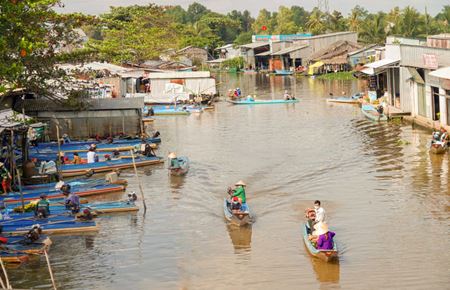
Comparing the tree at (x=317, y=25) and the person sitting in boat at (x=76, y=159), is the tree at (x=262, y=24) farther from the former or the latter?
the person sitting in boat at (x=76, y=159)

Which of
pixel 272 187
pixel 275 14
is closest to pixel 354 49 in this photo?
pixel 272 187

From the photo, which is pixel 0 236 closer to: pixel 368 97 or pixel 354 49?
pixel 368 97

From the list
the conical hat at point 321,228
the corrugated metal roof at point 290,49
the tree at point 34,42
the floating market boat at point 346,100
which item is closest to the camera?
the conical hat at point 321,228

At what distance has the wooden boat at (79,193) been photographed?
25.8m

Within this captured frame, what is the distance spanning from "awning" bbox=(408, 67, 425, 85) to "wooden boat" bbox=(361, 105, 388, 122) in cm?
287

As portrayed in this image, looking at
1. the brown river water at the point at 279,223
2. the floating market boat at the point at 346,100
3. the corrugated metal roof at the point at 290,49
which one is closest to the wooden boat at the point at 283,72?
the corrugated metal roof at the point at 290,49

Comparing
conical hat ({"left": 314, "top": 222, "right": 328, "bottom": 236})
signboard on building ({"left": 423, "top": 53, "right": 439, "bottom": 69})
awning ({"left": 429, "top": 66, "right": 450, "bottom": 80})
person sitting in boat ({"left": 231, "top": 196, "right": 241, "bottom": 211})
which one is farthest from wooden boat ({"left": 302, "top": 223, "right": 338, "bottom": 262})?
signboard on building ({"left": 423, "top": 53, "right": 439, "bottom": 69})

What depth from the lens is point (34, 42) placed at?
2648 centimetres

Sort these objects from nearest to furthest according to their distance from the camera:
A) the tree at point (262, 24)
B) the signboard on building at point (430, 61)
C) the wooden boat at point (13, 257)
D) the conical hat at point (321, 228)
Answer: the conical hat at point (321, 228) < the wooden boat at point (13, 257) < the signboard on building at point (430, 61) < the tree at point (262, 24)

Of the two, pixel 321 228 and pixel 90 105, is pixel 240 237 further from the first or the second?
pixel 90 105

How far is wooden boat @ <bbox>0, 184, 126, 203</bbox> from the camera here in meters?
25.8

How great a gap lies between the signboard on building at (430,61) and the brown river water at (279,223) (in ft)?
10.8

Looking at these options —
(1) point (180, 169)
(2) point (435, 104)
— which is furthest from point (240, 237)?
(2) point (435, 104)

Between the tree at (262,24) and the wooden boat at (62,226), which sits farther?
the tree at (262,24)
